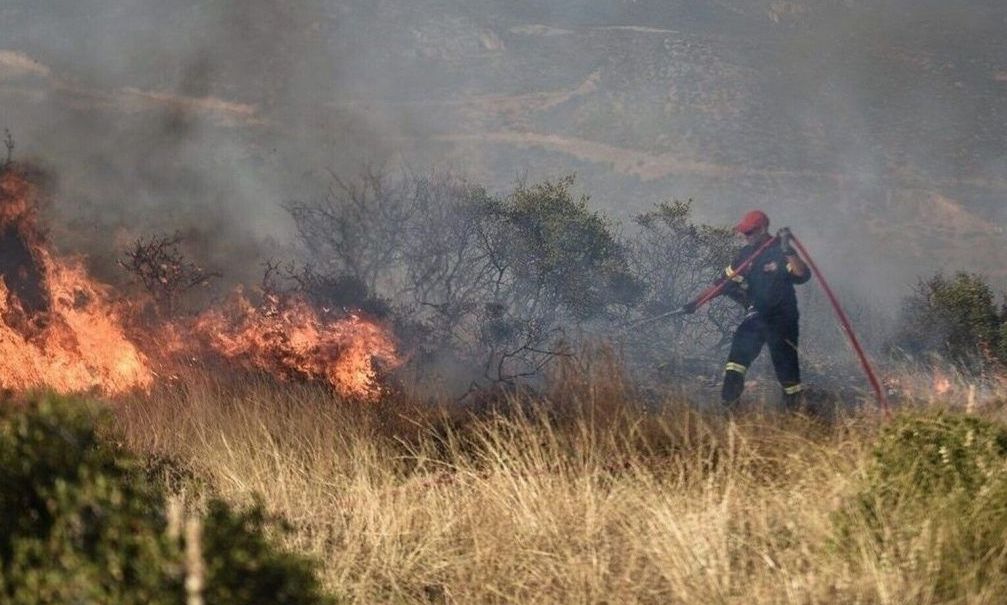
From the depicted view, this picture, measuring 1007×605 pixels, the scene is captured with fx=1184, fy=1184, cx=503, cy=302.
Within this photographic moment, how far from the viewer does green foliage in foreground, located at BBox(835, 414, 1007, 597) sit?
503 centimetres

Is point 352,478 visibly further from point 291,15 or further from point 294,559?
point 291,15

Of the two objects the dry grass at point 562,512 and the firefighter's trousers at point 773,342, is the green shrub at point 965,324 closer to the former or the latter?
the firefighter's trousers at point 773,342

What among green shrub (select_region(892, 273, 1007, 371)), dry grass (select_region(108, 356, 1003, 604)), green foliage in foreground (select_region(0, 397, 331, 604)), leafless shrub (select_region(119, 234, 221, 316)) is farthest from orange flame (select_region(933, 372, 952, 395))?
green foliage in foreground (select_region(0, 397, 331, 604))

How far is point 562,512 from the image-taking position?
6.22 meters

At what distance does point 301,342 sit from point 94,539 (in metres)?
7.32

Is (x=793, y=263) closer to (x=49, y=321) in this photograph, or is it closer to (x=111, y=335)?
(x=111, y=335)

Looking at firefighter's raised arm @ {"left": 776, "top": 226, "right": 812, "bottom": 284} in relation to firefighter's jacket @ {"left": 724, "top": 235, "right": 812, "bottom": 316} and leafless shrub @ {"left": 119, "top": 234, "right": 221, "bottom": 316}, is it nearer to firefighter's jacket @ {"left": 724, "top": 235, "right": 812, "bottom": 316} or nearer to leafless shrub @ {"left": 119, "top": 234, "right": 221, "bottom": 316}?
firefighter's jacket @ {"left": 724, "top": 235, "right": 812, "bottom": 316}

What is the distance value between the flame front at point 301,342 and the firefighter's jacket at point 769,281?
11.2 ft

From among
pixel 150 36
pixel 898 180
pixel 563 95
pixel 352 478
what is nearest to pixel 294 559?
pixel 352 478

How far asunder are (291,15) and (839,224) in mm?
26285

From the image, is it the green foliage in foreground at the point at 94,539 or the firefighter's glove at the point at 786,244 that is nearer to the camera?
the green foliage in foreground at the point at 94,539

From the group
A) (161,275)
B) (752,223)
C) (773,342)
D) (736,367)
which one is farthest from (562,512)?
(161,275)

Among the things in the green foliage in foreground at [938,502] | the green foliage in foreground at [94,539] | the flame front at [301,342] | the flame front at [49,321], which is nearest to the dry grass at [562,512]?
the green foliage in foreground at [938,502]

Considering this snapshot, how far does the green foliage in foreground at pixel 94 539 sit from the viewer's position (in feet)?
10.4
